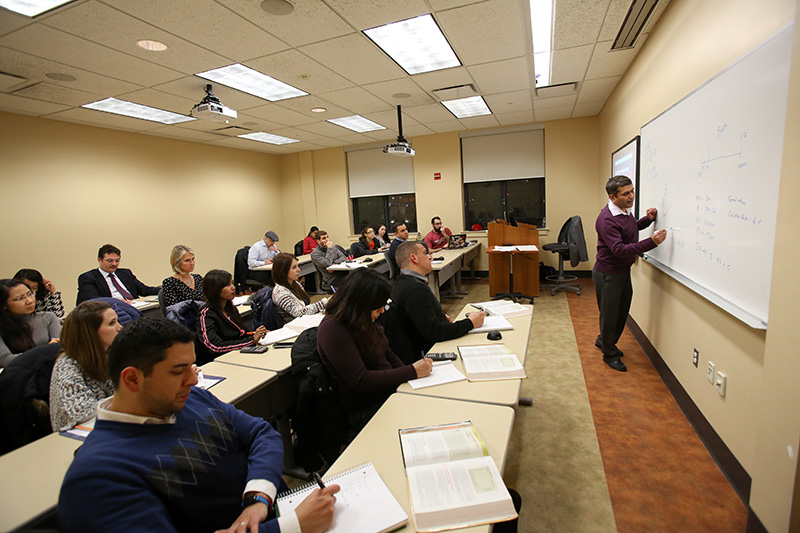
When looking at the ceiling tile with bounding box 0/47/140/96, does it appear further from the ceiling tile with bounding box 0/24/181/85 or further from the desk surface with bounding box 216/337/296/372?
the desk surface with bounding box 216/337/296/372

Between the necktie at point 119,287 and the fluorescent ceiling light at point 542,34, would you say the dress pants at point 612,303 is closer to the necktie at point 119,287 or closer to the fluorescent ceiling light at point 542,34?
the fluorescent ceiling light at point 542,34

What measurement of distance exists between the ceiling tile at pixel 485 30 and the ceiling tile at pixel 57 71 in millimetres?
3198

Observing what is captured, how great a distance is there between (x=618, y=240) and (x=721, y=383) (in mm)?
1325

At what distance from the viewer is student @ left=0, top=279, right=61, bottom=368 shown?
2.53 meters

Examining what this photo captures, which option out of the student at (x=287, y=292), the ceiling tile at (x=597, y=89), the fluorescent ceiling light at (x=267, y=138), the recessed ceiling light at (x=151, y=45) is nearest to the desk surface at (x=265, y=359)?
the student at (x=287, y=292)

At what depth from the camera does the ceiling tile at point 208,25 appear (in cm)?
239

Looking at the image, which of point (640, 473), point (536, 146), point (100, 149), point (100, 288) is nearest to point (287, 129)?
point (100, 149)

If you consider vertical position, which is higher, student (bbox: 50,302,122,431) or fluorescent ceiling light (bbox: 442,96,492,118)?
fluorescent ceiling light (bbox: 442,96,492,118)

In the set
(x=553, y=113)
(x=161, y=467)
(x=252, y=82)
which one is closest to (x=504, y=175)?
(x=553, y=113)

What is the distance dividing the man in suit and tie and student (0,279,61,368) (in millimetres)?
1224

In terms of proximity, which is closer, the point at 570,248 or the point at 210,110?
the point at 210,110

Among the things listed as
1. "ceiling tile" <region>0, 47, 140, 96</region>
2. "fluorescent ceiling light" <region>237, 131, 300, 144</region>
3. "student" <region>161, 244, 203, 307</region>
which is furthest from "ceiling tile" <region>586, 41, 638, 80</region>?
"fluorescent ceiling light" <region>237, 131, 300, 144</region>

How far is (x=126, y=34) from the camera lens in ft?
8.87

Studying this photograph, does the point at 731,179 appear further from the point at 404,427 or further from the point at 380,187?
the point at 380,187
